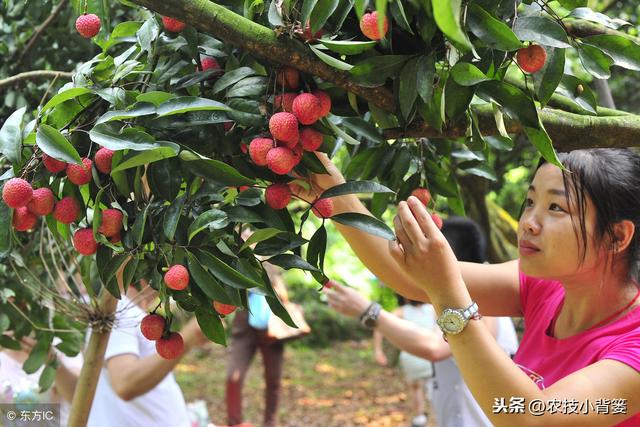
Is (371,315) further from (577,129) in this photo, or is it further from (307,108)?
(307,108)

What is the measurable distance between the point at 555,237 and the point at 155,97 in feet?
2.57

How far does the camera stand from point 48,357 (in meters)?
2.00

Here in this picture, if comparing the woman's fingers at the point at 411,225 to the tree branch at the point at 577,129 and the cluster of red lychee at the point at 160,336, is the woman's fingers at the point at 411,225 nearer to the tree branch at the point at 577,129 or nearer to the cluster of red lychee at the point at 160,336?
the tree branch at the point at 577,129

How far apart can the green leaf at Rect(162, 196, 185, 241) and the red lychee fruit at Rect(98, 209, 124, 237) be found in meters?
0.07

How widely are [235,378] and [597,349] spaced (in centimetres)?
409

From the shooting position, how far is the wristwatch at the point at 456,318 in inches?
45.4

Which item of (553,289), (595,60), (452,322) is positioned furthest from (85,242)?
(553,289)

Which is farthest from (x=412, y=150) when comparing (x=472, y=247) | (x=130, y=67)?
(x=472, y=247)

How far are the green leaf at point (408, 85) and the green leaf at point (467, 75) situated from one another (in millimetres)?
57

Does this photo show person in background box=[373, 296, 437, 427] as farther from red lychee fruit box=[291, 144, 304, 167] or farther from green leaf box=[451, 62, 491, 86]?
green leaf box=[451, 62, 491, 86]

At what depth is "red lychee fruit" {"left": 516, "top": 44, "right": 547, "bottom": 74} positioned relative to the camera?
966mm

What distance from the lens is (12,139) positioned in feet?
3.31

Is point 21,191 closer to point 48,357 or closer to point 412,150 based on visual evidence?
point 412,150

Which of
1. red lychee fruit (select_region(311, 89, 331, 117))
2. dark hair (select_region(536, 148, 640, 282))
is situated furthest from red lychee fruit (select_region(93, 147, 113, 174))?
dark hair (select_region(536, 148, 640, 282))
